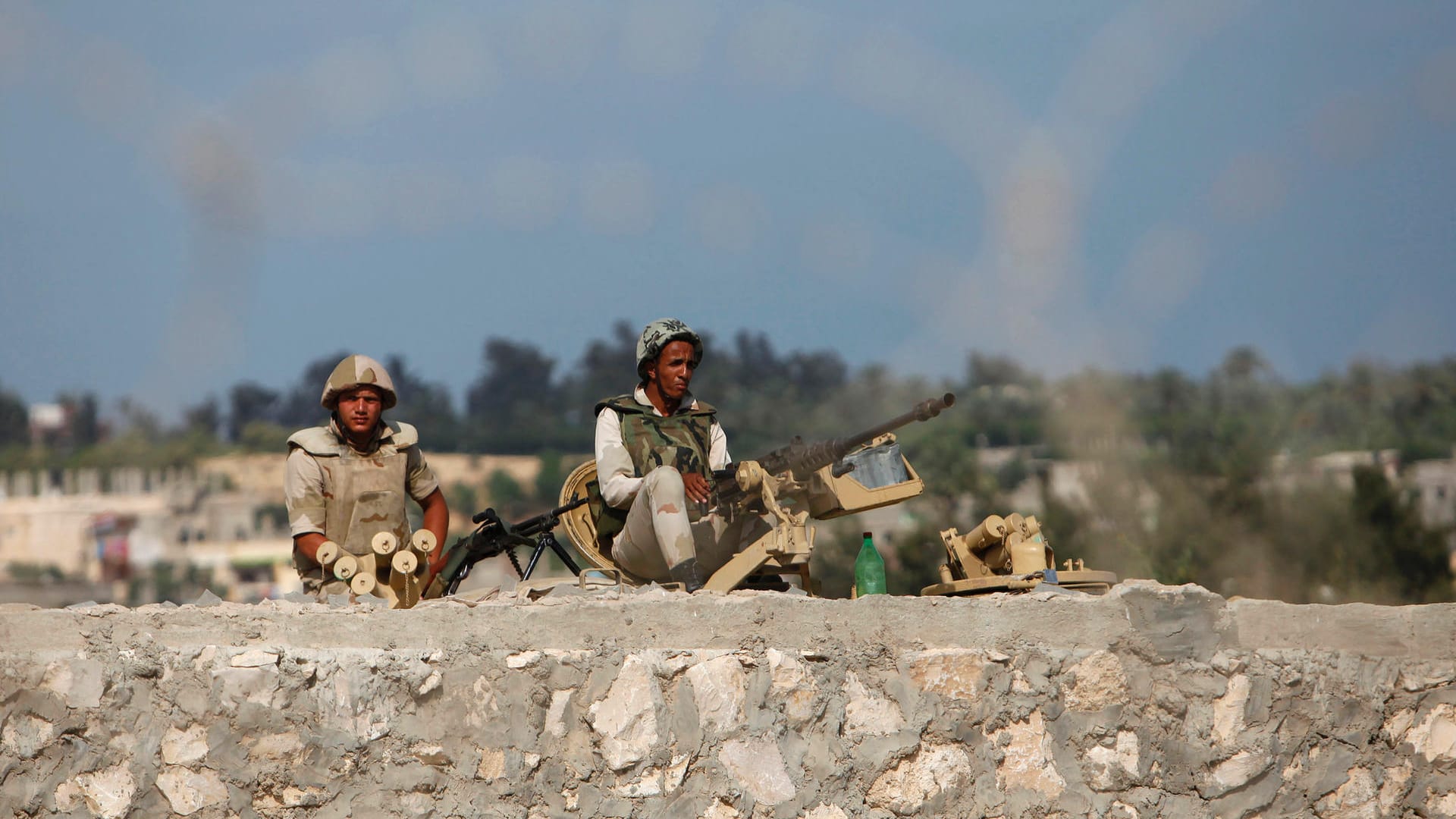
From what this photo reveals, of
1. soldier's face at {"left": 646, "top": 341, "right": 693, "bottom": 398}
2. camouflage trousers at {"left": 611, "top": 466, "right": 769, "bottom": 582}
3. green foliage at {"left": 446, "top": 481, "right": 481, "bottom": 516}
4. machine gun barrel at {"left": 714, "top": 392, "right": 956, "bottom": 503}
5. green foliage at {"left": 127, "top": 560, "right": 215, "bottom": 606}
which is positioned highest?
soldier's face at {"left": 646, "top": 341, "right": 693, "bottom": 398}

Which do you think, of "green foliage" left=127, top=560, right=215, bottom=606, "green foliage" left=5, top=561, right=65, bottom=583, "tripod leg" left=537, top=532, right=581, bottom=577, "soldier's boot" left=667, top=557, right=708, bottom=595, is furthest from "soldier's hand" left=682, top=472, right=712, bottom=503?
"green foliage" left=5, top=561, right=65, bottom=583

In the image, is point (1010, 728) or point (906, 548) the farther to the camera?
point (906, 548)

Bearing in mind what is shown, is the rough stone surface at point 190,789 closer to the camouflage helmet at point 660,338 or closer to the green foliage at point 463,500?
the camouflage helmet at point 660,338

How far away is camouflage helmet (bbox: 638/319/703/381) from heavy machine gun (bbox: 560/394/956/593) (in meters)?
0.61

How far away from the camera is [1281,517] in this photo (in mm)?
38688

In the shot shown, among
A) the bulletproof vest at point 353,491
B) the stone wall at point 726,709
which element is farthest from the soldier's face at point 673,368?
the stone wall at point 726,709

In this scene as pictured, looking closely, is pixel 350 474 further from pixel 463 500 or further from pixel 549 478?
pixel 463 500

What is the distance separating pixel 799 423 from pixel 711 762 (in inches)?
1976

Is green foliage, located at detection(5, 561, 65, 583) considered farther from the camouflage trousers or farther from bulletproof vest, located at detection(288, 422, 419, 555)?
the camouflage trousers

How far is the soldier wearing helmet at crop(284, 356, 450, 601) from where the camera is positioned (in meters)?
7.40

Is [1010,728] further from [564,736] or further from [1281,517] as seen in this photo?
[1281,517]

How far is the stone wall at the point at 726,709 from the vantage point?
5465 millimetres

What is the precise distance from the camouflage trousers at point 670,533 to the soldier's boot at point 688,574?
0.03m

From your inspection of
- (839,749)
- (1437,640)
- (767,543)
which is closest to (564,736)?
(839,749)
